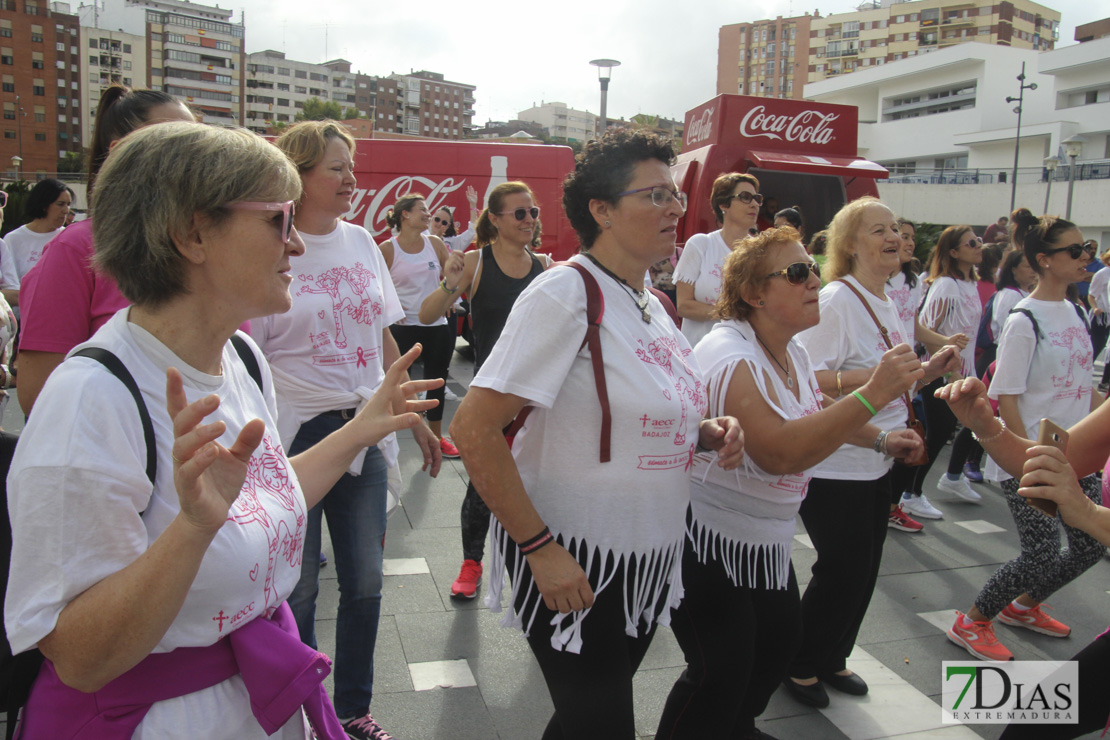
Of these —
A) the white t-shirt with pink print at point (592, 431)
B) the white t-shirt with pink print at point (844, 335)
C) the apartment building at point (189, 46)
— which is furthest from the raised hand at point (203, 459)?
the apartment building at point (189, 46)

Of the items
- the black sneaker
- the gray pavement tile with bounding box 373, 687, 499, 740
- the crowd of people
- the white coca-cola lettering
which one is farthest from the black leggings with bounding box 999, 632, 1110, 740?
the white coca-cola lettering

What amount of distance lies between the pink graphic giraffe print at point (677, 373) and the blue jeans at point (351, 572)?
1.21 meters

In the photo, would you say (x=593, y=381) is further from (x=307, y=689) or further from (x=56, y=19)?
(x=56, y=19)

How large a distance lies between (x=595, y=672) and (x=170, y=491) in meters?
1.20

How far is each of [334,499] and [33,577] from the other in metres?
1.59

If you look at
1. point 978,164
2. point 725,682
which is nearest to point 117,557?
point 725,682

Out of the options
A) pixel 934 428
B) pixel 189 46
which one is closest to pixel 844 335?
pixel 934 428

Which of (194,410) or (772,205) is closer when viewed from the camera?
(194,410)

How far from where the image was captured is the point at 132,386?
4.13 feet

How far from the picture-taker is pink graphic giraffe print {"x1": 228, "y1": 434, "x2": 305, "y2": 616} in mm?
1400

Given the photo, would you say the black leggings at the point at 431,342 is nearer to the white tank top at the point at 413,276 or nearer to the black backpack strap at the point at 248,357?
the white tank top at the point at 413,276

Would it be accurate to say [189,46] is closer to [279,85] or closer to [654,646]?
[279,85]

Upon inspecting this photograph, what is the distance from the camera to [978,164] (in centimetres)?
5122

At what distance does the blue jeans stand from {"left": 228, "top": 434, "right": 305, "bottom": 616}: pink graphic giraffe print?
116 cm
